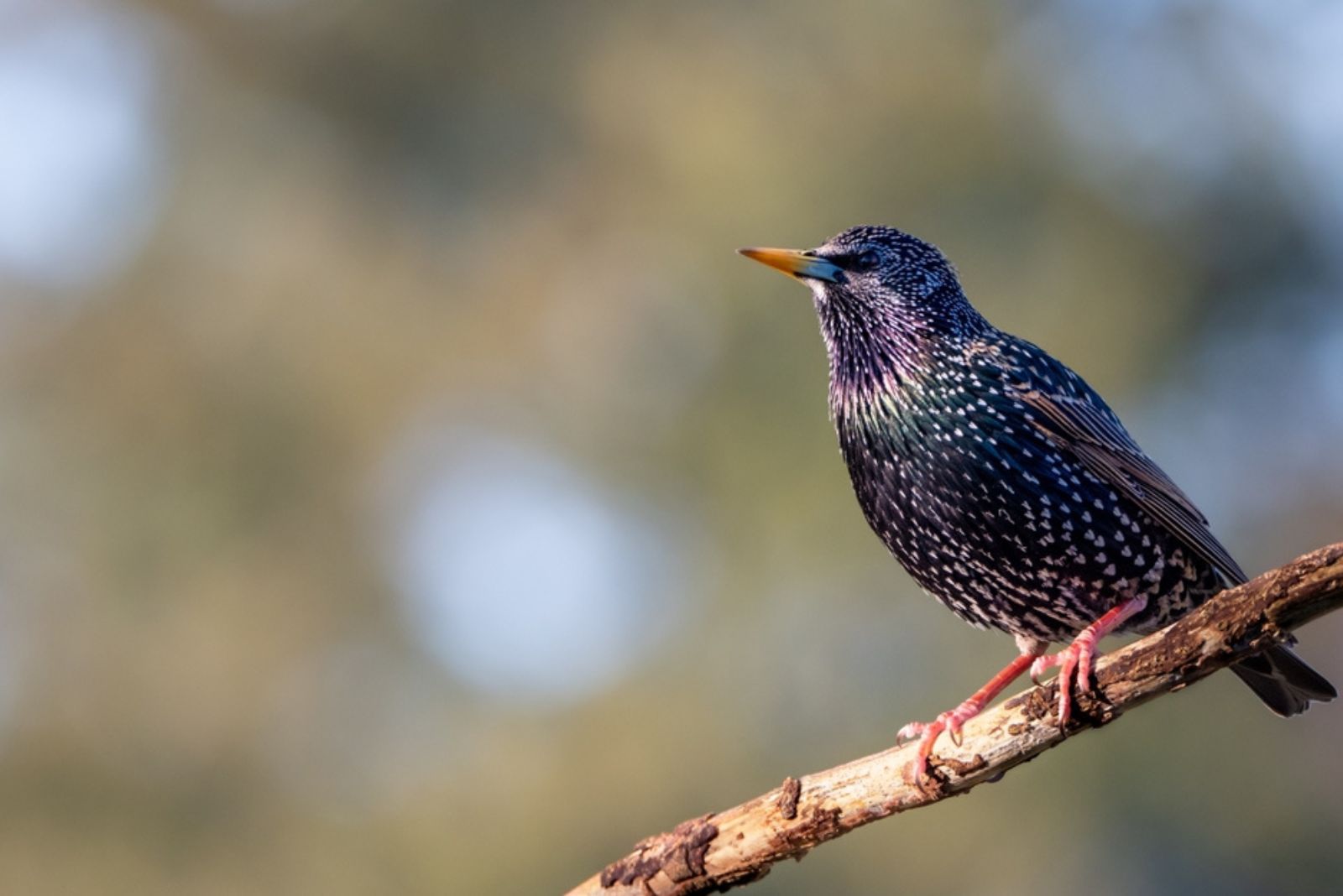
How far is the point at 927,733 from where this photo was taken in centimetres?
452

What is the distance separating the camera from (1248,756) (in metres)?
15.4

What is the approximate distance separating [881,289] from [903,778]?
76.0 inches

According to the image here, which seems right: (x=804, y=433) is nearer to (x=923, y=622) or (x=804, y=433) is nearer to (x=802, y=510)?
(x=802, y=510)

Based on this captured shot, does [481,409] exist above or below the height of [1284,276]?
above

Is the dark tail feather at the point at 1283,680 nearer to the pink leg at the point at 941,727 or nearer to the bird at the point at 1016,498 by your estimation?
the bird at the point at 1016,498

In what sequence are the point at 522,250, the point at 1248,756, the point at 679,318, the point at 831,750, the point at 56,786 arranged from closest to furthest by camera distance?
the point at 831,750, the point at 1248,756, the point at 56,786, the point at 679,318, the point at 522,250

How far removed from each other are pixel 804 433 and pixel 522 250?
17.5 feet

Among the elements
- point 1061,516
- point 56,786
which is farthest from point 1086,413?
point 56,786

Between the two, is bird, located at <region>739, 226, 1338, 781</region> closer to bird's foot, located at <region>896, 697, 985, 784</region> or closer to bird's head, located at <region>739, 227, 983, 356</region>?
bird's head, located at <region>739, 227, 983, 356</region>

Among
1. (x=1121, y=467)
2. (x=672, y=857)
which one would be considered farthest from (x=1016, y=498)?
(x=672, y=857)

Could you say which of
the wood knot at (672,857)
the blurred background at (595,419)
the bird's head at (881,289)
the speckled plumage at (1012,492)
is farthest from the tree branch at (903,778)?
the blurred background at (595,419)

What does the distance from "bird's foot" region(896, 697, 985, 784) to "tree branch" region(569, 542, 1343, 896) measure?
2cm

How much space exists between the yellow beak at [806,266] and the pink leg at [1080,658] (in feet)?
4.79

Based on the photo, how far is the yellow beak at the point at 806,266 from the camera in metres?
5.73
